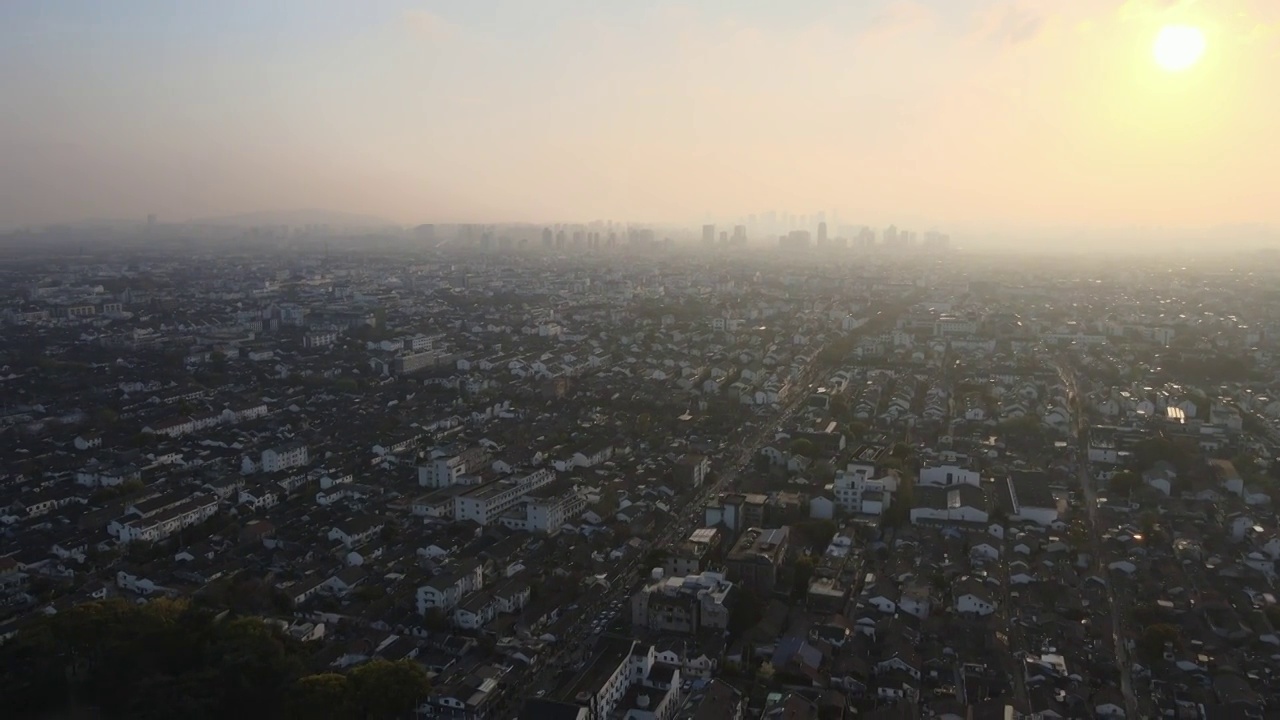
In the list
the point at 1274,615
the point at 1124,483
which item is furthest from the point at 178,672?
the point at 1124,483

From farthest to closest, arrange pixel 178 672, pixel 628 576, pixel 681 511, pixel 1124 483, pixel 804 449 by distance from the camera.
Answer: pixel 804 449 < pixel 1124 483 < pixel 681 511 < pixel 628 576 < pixel 178 672

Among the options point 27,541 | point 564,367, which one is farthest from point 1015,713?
point 564,367

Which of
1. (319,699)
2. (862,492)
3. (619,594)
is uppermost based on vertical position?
(862,492)

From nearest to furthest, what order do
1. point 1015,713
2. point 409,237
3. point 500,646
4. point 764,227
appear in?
1. point 1015,713
2. point 500,646
3. point 409,237
4. point 764,227

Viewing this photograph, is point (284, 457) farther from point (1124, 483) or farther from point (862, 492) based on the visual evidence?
point (1124, 483)

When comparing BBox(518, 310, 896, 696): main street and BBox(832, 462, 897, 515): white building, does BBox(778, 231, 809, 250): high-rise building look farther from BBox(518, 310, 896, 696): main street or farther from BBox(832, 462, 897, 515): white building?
BBox(832, 462, 897, 515): white building

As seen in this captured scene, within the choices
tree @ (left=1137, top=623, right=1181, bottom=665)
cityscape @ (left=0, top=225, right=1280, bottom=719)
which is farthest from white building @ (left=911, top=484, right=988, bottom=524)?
tree @ (left=1137, top=623, right=1181, bottom=665)

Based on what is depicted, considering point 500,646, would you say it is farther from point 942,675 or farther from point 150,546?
point 150,546
